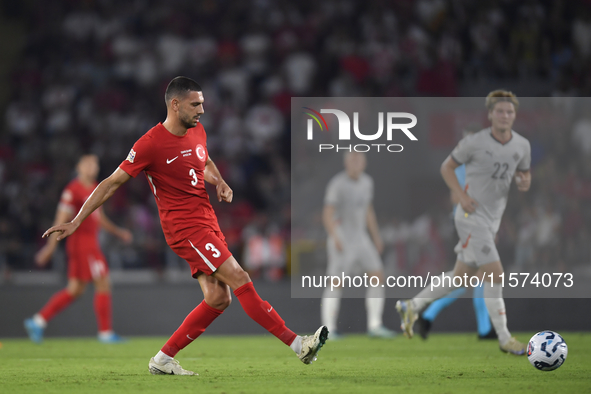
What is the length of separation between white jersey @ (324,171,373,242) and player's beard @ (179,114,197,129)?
430 centimetres

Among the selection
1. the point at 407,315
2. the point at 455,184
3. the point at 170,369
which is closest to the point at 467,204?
the point at 455,184

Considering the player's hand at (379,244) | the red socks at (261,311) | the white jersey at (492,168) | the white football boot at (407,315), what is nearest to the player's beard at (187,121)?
the red socks at (261,311)

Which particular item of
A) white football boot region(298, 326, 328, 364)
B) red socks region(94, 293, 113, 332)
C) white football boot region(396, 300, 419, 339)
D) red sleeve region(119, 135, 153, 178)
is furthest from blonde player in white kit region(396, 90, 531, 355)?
red socks region(94, 293, 113, 332)

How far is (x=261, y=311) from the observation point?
565cm

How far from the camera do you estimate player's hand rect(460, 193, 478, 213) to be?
7492 millimetres

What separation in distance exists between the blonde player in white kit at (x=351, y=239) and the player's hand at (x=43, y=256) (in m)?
3.57

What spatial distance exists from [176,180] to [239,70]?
1085 cm

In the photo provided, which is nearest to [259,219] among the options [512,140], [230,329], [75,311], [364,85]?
[230,329]

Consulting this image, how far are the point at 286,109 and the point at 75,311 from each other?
623 centimetres

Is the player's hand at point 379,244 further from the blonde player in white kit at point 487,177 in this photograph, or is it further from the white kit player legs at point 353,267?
the blonde player in white kit at point 487,177

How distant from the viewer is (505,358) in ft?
22.9

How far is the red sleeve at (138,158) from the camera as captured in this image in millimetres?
5551

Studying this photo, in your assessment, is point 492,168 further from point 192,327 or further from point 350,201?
point 192,327

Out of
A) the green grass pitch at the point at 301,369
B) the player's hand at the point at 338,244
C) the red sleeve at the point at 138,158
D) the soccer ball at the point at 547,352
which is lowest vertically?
the green grass pitch at the point at 301,369
